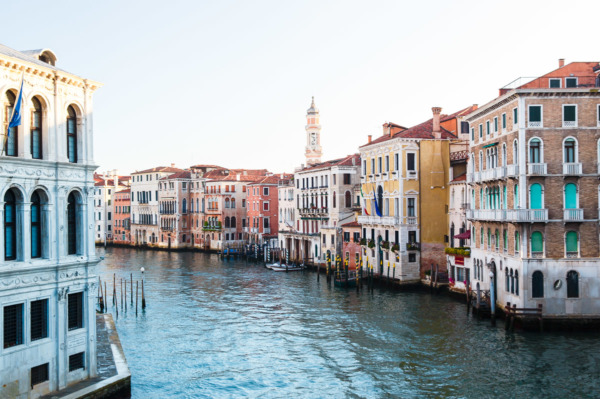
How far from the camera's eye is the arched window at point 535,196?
77.0 ft

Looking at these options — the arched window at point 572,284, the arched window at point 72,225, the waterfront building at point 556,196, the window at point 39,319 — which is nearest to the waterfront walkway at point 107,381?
the window at point 39,319

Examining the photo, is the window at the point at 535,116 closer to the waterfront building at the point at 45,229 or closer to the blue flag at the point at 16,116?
the waterfront building at the point at 45,229

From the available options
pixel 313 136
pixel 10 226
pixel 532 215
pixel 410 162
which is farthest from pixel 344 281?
pixel 313 136

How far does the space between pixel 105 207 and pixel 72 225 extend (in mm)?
72031

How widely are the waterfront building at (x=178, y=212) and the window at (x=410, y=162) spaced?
133 feet

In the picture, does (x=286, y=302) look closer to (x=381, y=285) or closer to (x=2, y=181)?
(x=381, y=285)

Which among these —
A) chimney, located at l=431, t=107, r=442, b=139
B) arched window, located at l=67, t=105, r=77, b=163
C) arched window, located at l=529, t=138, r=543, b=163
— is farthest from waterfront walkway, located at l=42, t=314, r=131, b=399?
chimney, located at l=431, t=107, r=442, b=139

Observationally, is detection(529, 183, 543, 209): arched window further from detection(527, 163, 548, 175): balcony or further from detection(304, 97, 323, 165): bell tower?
detection(304, 97, 323, 165): bell tower

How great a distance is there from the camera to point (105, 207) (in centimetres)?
8406

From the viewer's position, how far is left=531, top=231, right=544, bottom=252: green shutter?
23.4m

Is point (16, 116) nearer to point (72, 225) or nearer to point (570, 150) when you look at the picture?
point (72, 225)

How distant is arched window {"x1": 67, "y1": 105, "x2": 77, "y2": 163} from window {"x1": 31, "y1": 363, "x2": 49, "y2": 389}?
15.3 ft

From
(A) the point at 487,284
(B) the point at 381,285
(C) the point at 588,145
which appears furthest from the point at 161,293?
(C) the point at 588,145

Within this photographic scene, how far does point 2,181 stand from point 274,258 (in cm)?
Result: 4416
